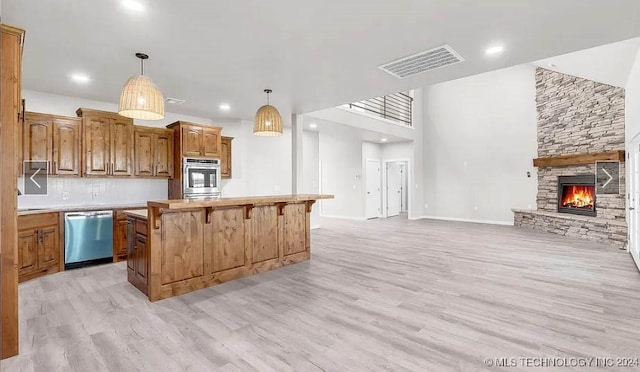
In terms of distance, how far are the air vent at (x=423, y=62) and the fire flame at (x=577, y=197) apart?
223 inches

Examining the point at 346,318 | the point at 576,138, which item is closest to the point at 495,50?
A: the point at 346,318

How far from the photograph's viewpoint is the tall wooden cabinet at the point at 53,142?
14.1ft

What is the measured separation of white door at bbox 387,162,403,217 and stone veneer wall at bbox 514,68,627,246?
3966 millimetres

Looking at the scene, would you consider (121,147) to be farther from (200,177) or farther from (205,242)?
(205,242)

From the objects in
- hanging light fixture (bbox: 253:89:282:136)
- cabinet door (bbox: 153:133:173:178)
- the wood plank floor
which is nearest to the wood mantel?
the wood plank floor

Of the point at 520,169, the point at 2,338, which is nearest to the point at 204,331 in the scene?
the point at 2,338

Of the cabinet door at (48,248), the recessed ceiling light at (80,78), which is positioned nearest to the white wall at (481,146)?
the recessed ceiling light at (80,78)

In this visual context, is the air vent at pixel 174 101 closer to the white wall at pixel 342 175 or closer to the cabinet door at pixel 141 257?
the cabinet door at pixel 141 257

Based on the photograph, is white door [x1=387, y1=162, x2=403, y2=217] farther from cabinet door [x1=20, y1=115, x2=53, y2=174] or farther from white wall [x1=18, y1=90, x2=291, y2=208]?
cabinet door [x1=20, y1=115, x2=53, y2=174]

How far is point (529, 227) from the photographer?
25.7 ft

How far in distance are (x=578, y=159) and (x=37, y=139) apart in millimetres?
9972

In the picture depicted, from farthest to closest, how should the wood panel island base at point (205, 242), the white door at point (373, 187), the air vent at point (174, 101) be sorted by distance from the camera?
the white door at point (373, 187), the air vent at point (174, 101), the wood panel island base at point (205, 242)

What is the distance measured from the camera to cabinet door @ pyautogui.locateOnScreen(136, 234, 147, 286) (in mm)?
3377

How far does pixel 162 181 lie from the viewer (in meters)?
6.06
